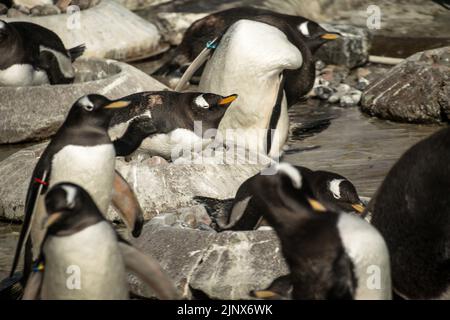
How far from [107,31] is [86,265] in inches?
285

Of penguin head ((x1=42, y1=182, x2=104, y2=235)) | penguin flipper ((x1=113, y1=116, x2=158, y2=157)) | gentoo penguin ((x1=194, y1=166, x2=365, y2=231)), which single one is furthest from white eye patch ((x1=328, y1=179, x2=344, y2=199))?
penguin head ((x1=42, y1=182, x2=104, y2=235))

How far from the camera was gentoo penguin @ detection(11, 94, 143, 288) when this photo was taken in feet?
17.6

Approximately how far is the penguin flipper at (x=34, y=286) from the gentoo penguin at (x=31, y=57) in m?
4.93

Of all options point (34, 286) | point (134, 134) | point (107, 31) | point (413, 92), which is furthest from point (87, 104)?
point (107, 31)

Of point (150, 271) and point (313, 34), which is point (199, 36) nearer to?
point (313, 34)

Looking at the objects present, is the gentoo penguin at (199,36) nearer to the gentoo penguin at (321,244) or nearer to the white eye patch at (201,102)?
the white eye patch at (201,102)

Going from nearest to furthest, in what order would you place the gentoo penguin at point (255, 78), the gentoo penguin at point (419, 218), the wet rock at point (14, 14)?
the gentoo penguin at point (419, 218) → the gentoo penguin at point (255, 78) → the wet rock at point (14, 14)

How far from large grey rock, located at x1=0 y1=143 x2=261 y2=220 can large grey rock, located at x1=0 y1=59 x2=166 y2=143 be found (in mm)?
1700

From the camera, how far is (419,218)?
4844 mm

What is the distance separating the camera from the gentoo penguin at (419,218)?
473 cm

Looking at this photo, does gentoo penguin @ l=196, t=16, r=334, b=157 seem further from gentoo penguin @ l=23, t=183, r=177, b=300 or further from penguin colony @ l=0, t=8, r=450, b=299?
gentoo penguin @ l=23, t=183, r=177, b=300

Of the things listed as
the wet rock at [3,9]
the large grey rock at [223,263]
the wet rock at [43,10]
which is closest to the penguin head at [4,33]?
the wet rock at [43,10]
